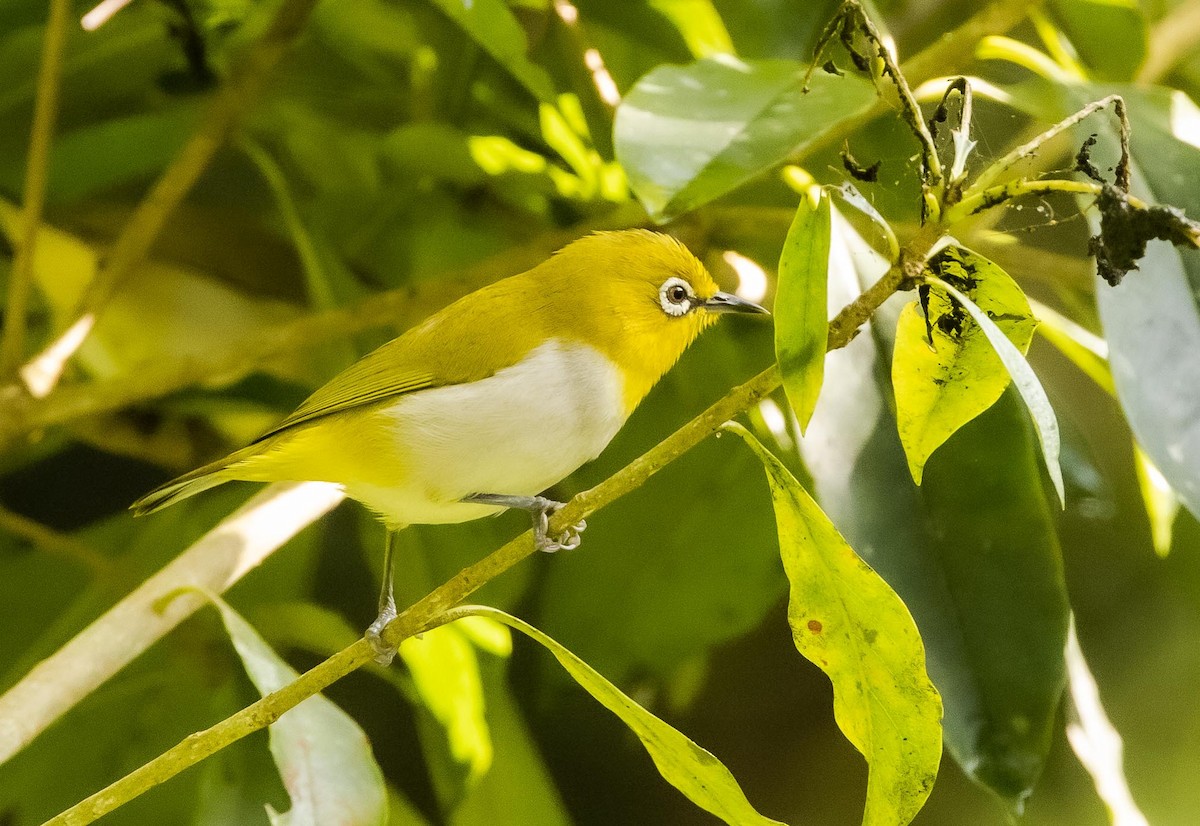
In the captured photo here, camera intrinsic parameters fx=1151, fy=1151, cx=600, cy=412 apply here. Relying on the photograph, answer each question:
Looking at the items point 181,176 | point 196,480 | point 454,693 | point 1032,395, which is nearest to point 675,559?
point 454,693

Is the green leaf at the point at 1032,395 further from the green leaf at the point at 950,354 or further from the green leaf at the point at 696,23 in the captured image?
the green leaf at the point at 696,23

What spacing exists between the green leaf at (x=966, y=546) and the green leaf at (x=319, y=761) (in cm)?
45

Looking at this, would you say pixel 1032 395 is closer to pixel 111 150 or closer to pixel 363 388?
pixel 363 388

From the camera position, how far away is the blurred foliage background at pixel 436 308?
3.71 ft

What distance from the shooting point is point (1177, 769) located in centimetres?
201

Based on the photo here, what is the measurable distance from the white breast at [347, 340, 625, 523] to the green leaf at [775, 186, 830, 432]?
0.38 m

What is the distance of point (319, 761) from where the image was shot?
961 millimetres

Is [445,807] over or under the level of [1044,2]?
under

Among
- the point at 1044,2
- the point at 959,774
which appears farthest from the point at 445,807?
the point at 1044,2

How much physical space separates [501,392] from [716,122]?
30cm

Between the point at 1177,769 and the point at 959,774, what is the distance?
1.24 ft

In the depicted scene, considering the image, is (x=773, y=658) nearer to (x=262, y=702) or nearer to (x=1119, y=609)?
(x=1119, y=609)

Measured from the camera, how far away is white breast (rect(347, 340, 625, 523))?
Answer: 1.00 metres

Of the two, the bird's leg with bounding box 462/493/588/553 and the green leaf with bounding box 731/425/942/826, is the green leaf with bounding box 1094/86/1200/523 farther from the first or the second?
the bird's leg with bounding box 462/493/588/553
